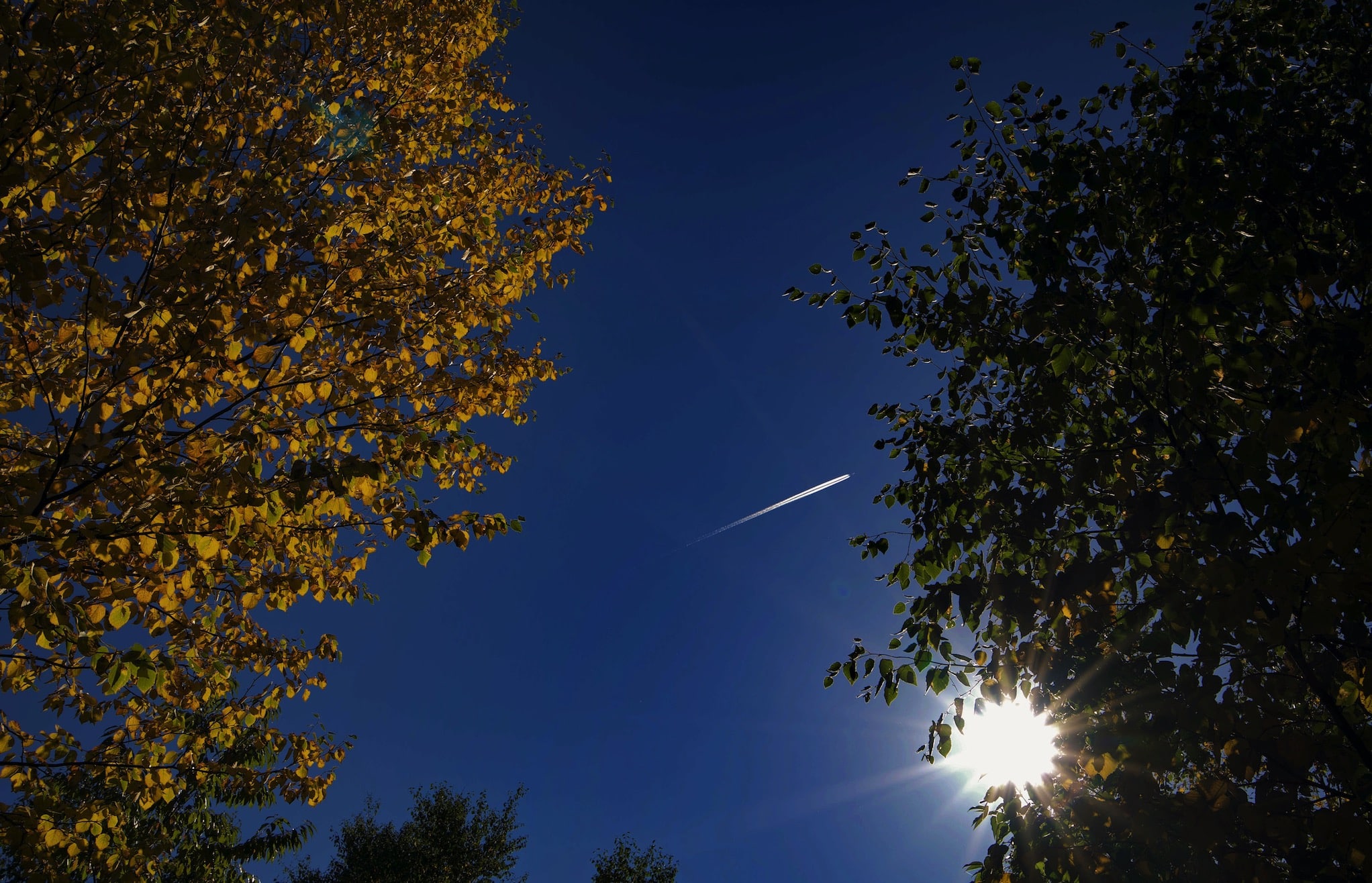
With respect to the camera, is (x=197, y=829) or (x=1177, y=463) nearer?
(x=1177, y=463)

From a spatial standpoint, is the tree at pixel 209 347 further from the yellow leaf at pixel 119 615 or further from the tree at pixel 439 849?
the tree at pixel 439 849

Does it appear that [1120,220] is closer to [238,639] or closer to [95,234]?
[95,234]

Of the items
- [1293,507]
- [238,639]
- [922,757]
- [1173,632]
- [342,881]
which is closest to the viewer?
[1293,507]

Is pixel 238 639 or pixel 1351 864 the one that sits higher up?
pixel 238 639

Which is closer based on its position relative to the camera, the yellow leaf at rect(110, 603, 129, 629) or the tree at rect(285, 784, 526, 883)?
the yellow leaf at rect(110, 603, 129, 629)

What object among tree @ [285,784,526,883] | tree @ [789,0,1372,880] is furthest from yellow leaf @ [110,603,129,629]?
tree @ [285,784,526,883]

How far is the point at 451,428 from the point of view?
14.6 ft

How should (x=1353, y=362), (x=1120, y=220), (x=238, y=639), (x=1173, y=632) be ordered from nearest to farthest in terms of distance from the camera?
(x=1353, y=362)
(x=1173, y=632)
(x=1120, y=220)
(x=238, y=639)

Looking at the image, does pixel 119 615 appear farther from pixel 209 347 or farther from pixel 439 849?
pixel 439 849

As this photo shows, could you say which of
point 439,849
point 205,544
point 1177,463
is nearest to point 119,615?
point 205,544

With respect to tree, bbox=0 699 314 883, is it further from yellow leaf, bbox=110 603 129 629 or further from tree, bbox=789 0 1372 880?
tree, bbox=789 0 1372 880

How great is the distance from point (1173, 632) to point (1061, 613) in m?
0.82

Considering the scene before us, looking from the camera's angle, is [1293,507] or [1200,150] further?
[1200,150]

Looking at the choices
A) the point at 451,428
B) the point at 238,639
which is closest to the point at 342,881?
the point at 238,639
